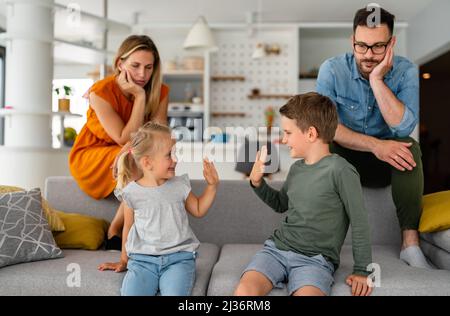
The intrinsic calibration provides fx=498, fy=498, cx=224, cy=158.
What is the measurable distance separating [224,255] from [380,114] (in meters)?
0.93

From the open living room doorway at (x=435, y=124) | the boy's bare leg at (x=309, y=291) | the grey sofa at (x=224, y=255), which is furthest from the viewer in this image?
the open living room doorway at (x=435, y=124)

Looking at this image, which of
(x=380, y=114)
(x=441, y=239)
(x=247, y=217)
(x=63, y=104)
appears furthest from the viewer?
(x=63, y=104)

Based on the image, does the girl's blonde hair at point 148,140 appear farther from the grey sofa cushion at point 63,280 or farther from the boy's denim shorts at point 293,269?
the boy's denim shorts at point 293,269

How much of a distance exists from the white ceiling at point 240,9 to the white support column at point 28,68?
2.30 meters

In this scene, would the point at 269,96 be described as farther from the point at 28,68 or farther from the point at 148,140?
the point at 148,140

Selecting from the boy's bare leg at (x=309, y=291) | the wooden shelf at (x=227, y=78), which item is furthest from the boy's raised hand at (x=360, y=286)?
the wooden shelf at (x=227, y=78)

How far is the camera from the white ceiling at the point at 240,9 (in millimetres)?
6234

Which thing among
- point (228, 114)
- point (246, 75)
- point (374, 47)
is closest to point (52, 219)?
point (374, 47)

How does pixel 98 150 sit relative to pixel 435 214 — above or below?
above

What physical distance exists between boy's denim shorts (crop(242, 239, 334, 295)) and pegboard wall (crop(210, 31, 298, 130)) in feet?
18.5

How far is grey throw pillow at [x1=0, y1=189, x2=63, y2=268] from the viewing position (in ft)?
6.08

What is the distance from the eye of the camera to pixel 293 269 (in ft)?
5.35
